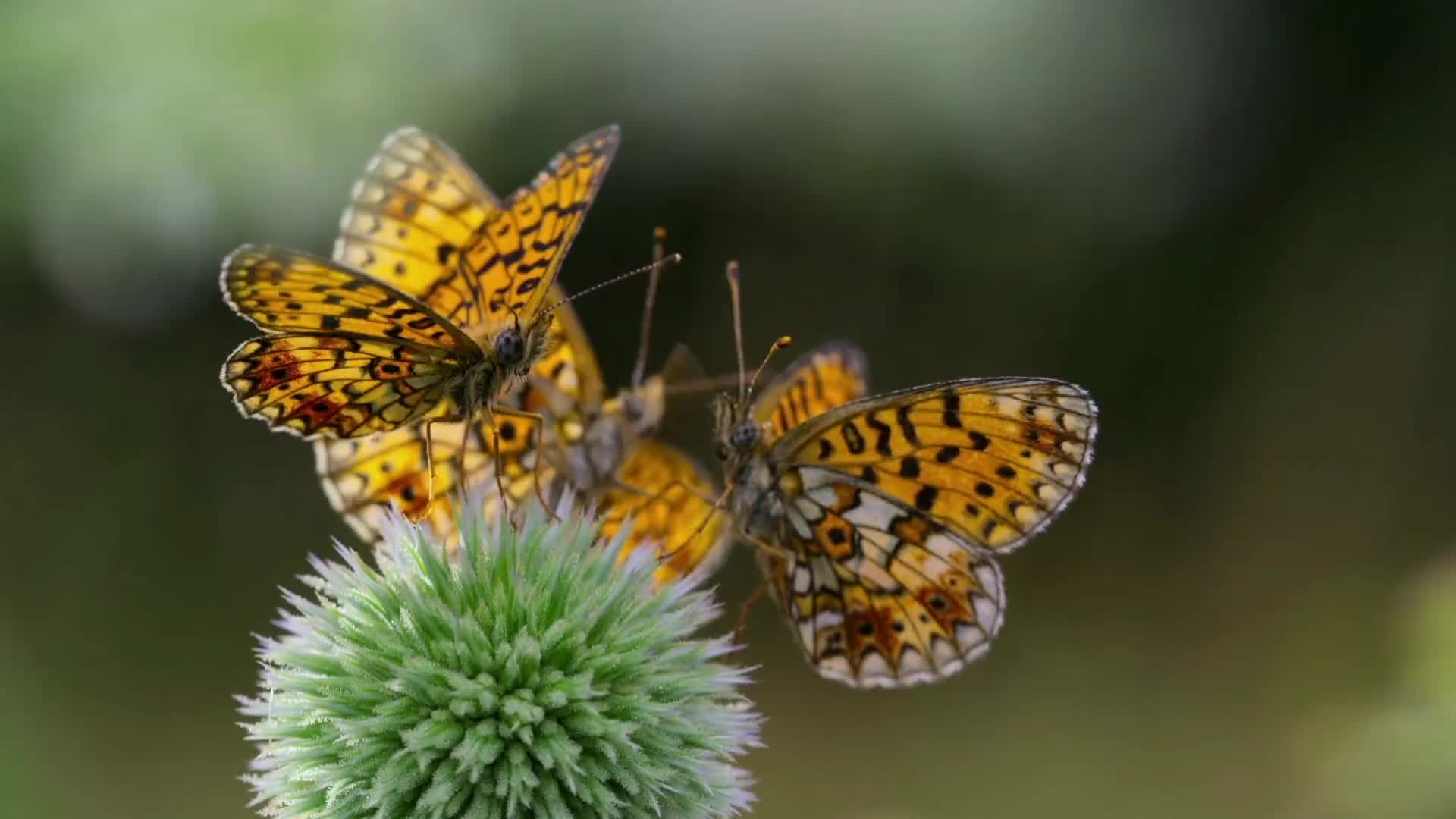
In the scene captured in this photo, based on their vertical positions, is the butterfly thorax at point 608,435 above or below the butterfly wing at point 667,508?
above

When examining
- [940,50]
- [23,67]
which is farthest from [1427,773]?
[23,67]

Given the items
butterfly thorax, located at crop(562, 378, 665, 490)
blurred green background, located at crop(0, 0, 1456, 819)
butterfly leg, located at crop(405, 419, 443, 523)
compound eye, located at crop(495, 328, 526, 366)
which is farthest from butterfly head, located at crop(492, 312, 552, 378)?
blurred green background, located at crop(0, 0, 1456, 819)

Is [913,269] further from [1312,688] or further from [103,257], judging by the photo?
[103,257]

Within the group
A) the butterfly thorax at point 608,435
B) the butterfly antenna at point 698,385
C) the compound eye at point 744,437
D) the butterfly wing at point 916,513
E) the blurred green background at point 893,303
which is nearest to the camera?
the butterfly wing at point 916,513

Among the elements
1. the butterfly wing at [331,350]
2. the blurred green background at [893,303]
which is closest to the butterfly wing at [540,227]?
the butterfly wing at [331,350]

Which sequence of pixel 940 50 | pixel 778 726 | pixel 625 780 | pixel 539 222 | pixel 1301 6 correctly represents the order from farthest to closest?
pixel 778 726 → pixel 1301 6 → pixel 940 50 → pixel 539 222 → pixel 625 780

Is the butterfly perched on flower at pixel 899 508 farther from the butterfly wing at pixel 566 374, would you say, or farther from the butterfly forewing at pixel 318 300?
the butterfly forewing at pixel 318 300
